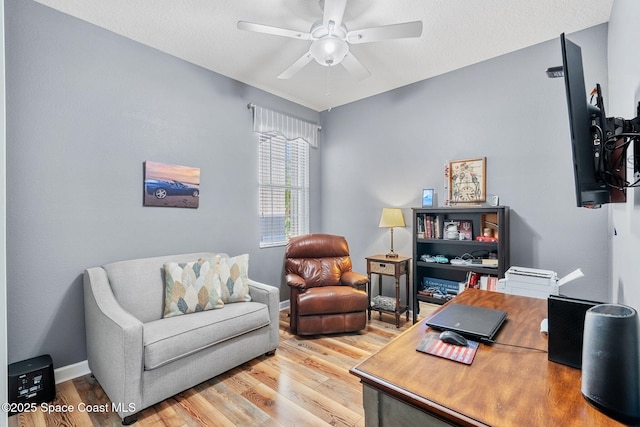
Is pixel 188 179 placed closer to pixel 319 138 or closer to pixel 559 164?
pixel 319 138

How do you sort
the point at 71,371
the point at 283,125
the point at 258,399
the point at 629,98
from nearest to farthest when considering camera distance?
the point at 629,98 → the point at 258,399 → the point at 71,371 → the point at 283,125

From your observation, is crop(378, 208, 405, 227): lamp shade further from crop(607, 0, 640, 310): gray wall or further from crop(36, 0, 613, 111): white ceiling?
crop(607, 0, 640, 310): gray wall

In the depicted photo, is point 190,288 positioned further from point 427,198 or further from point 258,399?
Result: point 427,198

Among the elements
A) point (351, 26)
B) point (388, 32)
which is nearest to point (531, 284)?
point (388, 32)

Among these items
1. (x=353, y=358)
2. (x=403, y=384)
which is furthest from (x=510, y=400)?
(x=353, y=358)

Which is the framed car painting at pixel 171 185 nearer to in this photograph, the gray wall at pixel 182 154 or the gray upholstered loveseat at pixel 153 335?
the gray wall at pixel 182 154

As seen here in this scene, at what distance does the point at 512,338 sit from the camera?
3.61ft

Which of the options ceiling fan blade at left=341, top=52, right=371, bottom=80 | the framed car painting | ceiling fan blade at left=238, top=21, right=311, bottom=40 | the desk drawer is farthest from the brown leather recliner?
ceiling fan blade at left=238, top=21, right=311, bottom=40

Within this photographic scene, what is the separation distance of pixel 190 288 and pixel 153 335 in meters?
0.51

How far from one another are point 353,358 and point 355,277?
939 mm

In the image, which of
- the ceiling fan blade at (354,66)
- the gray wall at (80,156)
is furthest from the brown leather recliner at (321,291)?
the ceiling fan blade at (354,66)

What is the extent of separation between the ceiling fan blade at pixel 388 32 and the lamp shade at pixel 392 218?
1888 mm

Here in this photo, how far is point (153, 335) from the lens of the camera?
196 cm

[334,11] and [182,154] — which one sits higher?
[334,11]
